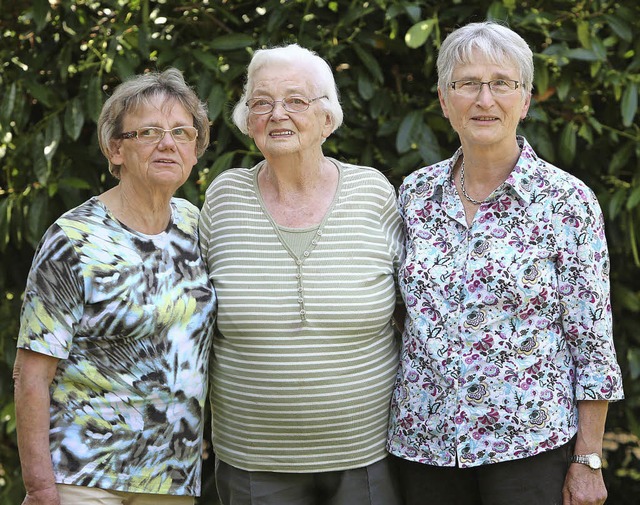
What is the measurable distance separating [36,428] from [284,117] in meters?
1.04

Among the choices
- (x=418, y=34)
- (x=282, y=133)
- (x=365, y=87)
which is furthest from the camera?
(x=365, y=87)

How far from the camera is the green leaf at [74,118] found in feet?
10.4

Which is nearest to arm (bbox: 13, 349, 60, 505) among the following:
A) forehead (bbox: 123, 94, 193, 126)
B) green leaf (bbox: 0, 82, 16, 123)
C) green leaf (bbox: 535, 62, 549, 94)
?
forehead (bbox: 123, 94, 193, 126)

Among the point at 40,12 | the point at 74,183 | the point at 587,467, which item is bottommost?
the point at 587,467

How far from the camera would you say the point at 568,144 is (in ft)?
10.7

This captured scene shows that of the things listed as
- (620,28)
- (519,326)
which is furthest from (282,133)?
(620,28)

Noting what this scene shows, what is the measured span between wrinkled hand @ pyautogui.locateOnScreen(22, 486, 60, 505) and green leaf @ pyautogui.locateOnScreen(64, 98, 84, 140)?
1229 millimetres

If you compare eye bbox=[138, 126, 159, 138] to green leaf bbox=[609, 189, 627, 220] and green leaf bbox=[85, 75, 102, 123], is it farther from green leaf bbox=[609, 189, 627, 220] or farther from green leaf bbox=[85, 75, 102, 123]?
green leaf bbox=[609, 189, 627, 220]

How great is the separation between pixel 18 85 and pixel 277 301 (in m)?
1.29

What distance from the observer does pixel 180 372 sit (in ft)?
8.36

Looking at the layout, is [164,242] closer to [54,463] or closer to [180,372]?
[180,372]

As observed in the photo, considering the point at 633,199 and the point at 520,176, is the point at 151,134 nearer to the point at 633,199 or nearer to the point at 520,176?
the point at 520,176

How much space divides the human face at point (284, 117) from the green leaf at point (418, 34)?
0.53 metres

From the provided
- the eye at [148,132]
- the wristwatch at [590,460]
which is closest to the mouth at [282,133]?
the eye at [148,132]
